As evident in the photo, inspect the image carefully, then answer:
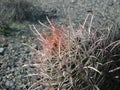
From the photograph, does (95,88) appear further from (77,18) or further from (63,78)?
(77,18)

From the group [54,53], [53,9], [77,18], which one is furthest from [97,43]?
[53,9]

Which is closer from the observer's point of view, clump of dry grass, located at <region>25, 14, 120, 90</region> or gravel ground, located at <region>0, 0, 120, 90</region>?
clump of dry grass, located at <region>25, 14, 120, 90</region>

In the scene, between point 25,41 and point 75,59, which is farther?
point 25,41

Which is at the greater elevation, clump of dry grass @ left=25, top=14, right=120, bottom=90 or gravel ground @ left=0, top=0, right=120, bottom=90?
clump of dry grass @ left=25, top=14, right=120, bottom=90

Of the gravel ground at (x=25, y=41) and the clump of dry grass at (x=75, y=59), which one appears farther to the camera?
the gravel ground at (x=25, y=41)

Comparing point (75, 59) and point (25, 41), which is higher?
point (75, 59)
